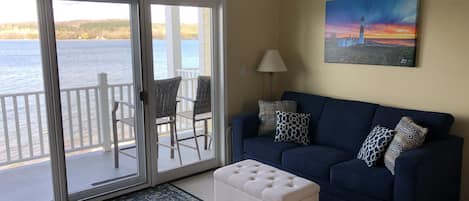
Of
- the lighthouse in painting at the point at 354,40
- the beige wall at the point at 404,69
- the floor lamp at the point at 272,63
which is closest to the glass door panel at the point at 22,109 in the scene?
the floor lamp at the point at 272,63

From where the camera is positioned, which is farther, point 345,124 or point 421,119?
point 345,124

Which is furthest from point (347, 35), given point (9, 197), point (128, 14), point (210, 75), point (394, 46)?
point (9, 197)

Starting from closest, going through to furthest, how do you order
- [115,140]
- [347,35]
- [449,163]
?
[449,163], [115,140], [347,35]

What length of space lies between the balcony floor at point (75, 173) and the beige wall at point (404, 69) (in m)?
1.79

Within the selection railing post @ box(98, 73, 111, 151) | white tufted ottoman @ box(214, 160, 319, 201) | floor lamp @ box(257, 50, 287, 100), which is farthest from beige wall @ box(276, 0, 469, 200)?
railing post @ box(98, 73, 111, 151)

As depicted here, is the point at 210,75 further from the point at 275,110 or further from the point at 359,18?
the point at 359,18

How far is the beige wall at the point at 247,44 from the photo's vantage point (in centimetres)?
419

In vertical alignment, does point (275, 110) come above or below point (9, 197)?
above

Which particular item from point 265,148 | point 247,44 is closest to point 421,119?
point 265,148

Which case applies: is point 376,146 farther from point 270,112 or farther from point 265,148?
point 270,112

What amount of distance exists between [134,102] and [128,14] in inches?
32.1

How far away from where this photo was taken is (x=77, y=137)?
11.1ft

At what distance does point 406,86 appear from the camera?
351 centimetres

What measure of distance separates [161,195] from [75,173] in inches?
31.3
